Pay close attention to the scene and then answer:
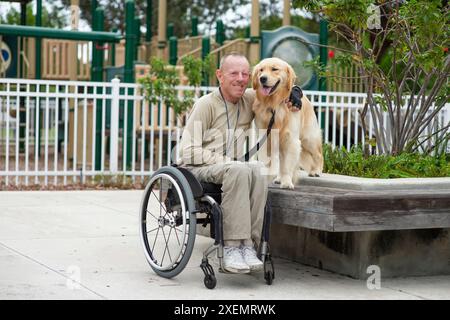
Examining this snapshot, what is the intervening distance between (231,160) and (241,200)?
1.79ft

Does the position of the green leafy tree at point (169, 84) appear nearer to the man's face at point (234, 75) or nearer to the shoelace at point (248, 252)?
the man's face at point (234, 75)

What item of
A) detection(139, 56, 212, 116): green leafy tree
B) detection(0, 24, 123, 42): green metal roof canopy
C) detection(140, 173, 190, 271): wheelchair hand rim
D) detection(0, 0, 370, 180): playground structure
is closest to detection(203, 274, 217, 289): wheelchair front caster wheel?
detection(140, 173, 190, 271): wheelchair hand rim

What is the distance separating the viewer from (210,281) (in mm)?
5508

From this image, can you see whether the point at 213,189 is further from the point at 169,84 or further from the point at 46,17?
the point at 46,17

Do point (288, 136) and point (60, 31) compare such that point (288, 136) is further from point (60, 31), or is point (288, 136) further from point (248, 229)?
point (60, 31)

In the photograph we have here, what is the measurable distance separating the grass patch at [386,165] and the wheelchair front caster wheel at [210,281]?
1693 millimetres

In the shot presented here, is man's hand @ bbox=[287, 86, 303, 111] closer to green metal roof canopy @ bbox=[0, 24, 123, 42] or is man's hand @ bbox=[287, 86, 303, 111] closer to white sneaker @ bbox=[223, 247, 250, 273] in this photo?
white sneaker @ bbox=[223, 247, 250, 273]

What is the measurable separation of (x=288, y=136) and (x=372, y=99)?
7.31 ft

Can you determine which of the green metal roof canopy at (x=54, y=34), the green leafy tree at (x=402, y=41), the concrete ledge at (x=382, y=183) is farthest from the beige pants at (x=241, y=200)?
the green metal roof canopy at (x=54, y=34)

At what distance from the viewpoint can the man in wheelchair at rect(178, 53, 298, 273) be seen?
547 centimetres

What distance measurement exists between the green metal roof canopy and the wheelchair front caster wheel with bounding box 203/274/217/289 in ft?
26.7

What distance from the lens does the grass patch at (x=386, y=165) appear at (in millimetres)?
6660

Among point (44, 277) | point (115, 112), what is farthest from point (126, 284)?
point (115, 112)
